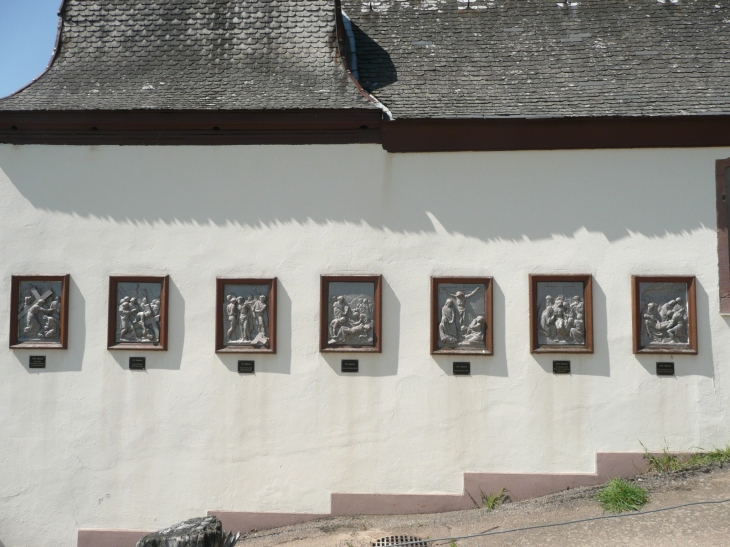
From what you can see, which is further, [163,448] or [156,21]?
[156,21]

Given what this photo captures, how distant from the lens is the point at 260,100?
8.17 meters

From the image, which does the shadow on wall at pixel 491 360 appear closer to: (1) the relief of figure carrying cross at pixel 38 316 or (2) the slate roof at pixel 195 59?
(2) the slate roof at pixel 195 59

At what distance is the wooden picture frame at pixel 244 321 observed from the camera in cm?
801

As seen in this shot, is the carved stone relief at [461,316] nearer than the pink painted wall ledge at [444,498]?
No

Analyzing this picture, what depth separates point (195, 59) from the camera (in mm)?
8844

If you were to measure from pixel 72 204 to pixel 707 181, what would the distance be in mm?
7505

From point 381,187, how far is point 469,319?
6.10ft

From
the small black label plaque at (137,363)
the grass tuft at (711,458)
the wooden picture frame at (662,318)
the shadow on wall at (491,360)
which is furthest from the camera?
the small black label plaque at (137,363)

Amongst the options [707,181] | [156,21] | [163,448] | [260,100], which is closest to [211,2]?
[156,21]

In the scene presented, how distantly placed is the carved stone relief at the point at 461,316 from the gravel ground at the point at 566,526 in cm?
188

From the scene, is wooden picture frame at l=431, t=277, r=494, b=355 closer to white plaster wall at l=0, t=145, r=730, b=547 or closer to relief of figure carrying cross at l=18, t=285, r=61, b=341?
white plaster wall at l=0, t=145, r=730, b=547

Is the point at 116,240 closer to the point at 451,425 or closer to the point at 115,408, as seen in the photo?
the point at 115,408

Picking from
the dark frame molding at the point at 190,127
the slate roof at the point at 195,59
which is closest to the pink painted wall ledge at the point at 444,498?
the dark frame molding at the point at 190,127

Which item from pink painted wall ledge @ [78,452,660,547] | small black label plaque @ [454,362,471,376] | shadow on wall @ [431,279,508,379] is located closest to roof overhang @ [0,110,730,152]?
shadow on wall @ [431,279,508,379]
